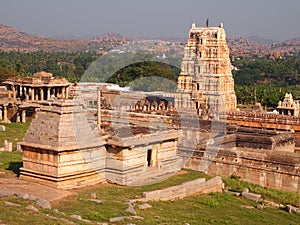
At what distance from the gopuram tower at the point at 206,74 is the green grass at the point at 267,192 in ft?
64.4

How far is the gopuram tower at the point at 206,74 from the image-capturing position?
144 feet

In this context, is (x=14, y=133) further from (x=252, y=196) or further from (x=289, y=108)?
(x=289, y=108)

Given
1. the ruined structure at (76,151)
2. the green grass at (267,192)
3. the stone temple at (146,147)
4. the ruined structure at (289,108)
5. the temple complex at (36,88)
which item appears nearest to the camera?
the ruined structure at (76,151)

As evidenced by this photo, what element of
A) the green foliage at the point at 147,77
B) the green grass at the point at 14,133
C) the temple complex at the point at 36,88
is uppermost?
the green foliage at the point at 147,77

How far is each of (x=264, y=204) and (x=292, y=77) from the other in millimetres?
93784

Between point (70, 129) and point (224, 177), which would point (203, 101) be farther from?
point (70, 129)

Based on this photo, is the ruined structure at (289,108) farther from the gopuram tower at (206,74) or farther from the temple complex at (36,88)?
the temple complex at (36,88)

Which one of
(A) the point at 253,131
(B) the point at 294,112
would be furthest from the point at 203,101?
(A) the point at 253,131

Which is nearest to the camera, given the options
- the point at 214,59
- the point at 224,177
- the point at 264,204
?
the point at 264,204

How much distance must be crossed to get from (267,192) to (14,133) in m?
15.3

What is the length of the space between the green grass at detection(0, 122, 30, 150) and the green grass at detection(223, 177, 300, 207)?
10649 millimetres

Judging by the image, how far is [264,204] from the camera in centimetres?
1961

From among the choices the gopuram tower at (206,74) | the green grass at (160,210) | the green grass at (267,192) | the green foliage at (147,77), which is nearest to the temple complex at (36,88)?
the gopuram tower at (206,74)

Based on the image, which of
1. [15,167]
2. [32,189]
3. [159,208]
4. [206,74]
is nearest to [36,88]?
[206,74]
